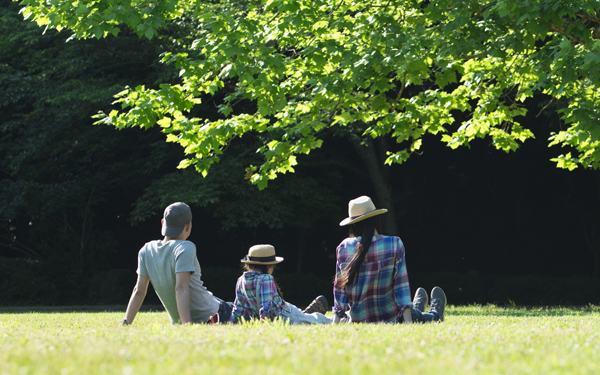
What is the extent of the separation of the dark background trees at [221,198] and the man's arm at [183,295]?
39.1 feet

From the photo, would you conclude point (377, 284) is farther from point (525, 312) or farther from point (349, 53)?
point (525, 312)

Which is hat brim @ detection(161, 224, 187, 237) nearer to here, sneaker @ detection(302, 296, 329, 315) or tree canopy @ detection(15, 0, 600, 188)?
sneaker @ detection(302, 296, 329, 315)

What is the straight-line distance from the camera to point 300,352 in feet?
11.6

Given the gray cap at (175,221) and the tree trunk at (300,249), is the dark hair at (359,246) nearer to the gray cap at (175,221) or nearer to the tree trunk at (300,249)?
the gray cap at (175,221)

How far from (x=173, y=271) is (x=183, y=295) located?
320mm

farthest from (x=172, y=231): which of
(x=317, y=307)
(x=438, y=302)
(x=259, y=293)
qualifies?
(x=438, y=302)

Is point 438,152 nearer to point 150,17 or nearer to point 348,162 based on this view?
point 348,162

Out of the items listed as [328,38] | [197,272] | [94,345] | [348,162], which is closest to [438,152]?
[348,162]

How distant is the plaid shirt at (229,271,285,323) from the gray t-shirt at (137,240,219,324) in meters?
0.26

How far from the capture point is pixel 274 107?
344 inches

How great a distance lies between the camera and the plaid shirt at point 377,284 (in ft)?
18.4

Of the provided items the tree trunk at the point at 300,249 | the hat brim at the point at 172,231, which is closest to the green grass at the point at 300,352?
the hat brim at the point at 172,231

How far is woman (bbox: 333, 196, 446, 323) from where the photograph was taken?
560 centimetres

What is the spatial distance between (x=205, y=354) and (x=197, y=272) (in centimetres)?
238
